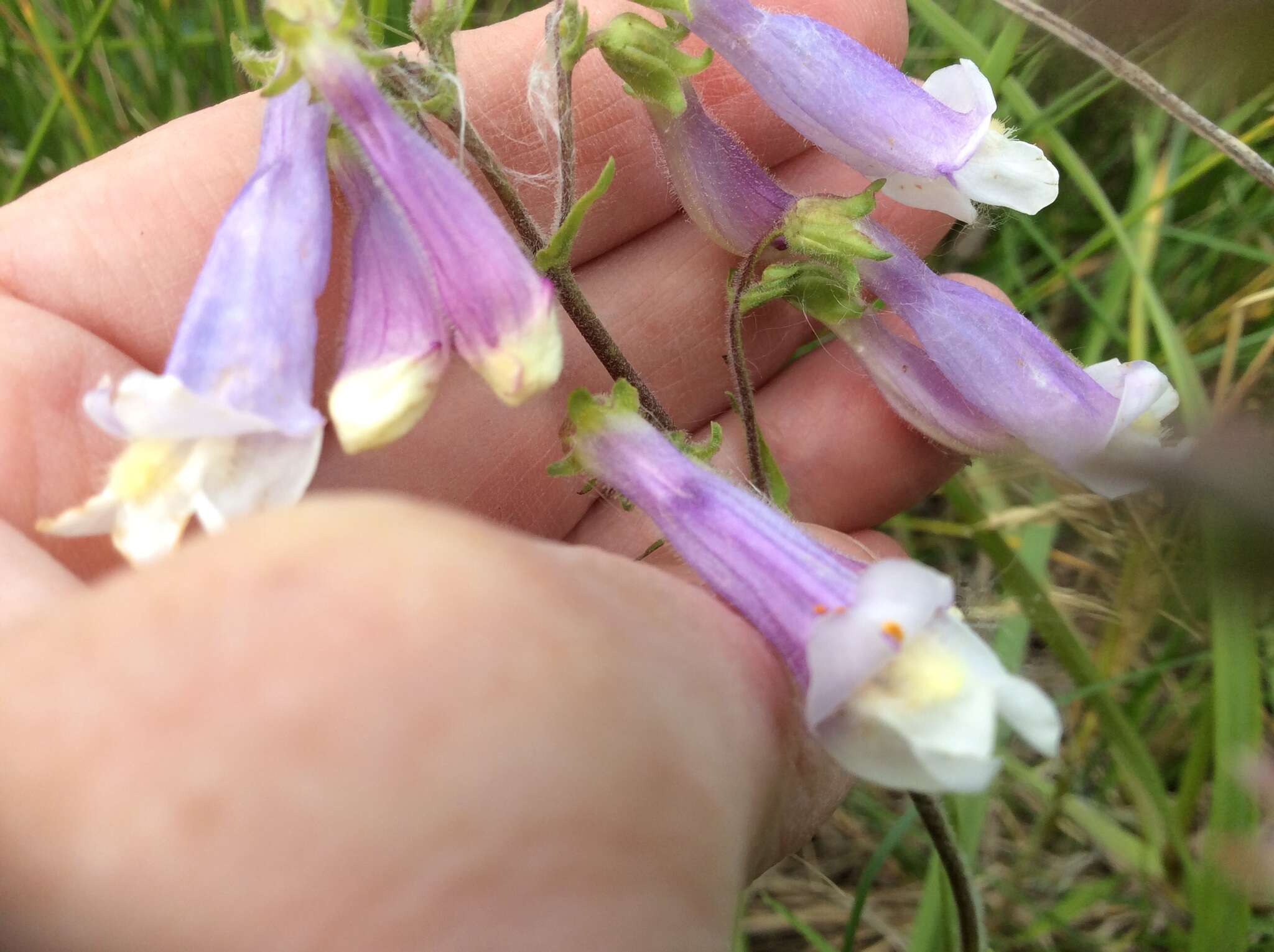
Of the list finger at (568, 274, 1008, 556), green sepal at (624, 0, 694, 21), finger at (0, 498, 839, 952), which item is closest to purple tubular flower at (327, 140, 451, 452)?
finger at (0, 498, 839, 952)

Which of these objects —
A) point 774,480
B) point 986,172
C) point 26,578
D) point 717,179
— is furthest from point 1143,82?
point 26,578

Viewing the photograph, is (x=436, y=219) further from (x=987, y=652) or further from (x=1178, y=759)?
(x=1178, y=759)

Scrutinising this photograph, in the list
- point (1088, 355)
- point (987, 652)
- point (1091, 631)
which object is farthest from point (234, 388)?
point (1091, 631)

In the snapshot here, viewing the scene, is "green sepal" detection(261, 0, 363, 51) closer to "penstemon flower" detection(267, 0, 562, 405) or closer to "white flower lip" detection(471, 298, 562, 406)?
"penstemon flower" detection(267, 0, 562, 405)

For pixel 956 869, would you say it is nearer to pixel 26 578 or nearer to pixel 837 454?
pixel 837 454

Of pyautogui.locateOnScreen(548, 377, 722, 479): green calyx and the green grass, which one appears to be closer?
pyautogui.locateOnScreen(548, 377, 722, 479): green calyx

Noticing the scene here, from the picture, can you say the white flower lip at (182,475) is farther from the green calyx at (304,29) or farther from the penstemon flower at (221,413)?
the green calyx at (304,29)
